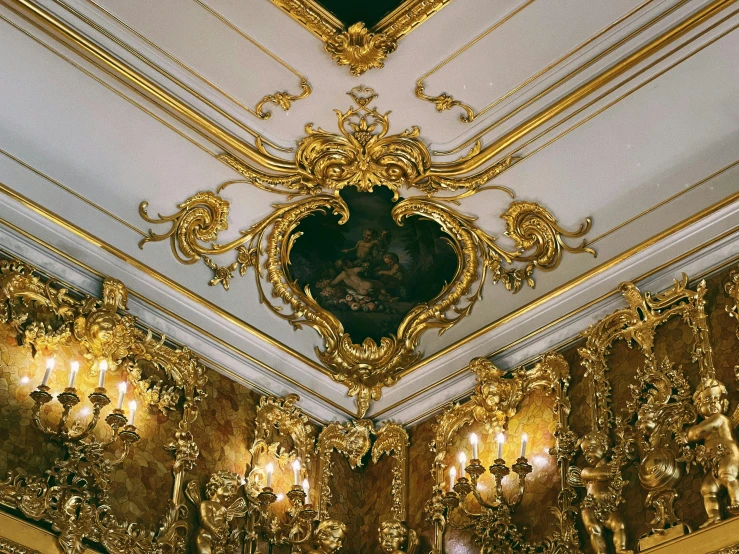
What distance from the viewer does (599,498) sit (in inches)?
312

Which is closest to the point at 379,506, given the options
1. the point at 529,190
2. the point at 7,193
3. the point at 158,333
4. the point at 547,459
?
the point at 547,459

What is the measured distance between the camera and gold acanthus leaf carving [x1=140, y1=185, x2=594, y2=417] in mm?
9281

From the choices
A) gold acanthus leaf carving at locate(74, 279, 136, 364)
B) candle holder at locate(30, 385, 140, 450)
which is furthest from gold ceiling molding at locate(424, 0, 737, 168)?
candle holder at locate(30, 385, 140, 450)

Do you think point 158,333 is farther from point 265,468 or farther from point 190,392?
point 265,468

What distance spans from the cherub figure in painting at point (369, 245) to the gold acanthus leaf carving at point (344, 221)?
0.27 meters

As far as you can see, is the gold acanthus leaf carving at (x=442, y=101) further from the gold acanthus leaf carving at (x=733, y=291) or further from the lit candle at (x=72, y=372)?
the lit candle at (x=72, y=372)

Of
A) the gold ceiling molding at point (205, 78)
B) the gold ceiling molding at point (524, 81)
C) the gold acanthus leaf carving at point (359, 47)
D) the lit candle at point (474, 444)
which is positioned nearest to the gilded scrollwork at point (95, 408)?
the gold ceiling molding at point (205, 78)

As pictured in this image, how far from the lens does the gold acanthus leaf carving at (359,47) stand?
8.29 metres

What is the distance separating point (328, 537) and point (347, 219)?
9.54ft

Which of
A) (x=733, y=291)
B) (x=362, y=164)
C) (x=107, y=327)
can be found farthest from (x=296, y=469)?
(x=733, y=291)

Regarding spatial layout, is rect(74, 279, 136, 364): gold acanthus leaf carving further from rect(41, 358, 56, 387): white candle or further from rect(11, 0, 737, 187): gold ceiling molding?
rect(11, 0, 737, 187): gold ceiling molding

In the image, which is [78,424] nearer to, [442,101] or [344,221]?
[344,221]

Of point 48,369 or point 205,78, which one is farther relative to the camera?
point 205,78

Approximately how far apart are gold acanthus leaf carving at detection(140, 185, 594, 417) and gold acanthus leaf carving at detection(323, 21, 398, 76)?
1514 mm
